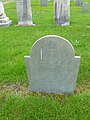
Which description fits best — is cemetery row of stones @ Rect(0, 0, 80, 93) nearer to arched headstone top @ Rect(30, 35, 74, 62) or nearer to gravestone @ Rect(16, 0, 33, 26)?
arched headstone top @ Rect(30, 35, 74, 62)

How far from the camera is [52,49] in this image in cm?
306

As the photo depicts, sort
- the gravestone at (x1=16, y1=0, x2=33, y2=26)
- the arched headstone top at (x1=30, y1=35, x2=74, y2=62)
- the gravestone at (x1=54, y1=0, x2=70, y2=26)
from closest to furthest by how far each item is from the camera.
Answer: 1. the arched headstone top at (x1=30, y1=35, x2=74, y2=62)
2. the gravestone at (x1=54, y1=0, x2=70, y2=26)
3. the gravestone at (x1=16, y1=0, x2=33, y2=26)

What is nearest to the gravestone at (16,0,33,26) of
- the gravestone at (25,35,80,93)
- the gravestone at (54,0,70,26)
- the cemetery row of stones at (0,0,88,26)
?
the cemetery row of stones at (0,0,88,26)

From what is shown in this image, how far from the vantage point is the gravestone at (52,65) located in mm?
3027

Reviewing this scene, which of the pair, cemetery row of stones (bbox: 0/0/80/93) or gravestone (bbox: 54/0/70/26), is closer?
cemetery row of stones (bbox: 0/0/80/93)

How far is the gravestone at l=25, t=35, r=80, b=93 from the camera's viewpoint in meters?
3.03

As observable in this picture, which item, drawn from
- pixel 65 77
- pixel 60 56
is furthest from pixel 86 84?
pixel 60 56

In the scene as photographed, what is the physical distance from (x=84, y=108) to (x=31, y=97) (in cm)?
89

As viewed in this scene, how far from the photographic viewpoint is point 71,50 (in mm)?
3043

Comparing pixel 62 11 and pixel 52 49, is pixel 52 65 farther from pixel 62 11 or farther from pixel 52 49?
pixel 62 11

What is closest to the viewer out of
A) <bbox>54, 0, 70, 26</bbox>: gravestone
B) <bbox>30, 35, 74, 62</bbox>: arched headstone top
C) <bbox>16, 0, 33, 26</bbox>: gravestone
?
<bbox>30, 35, 74, 62</bbox>: arched headstone top

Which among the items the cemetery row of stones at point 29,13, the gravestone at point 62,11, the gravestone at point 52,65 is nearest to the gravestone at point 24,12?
the cemetery row of stones at point 29,13

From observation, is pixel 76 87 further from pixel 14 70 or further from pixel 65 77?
pixel 14 70

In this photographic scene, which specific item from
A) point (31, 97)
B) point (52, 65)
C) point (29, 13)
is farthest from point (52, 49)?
point (29, 13)
